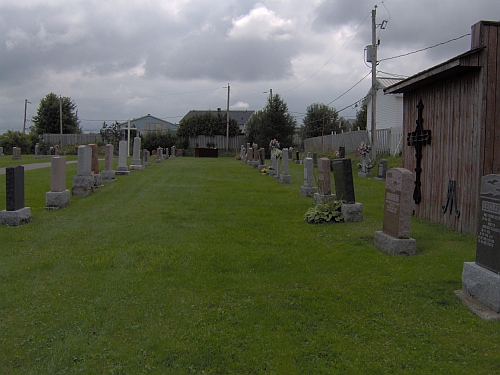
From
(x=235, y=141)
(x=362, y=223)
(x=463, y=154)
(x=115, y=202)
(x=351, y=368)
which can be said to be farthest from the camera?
(x=235, y=141)

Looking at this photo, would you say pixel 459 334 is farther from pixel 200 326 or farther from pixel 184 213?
pixel 184 213

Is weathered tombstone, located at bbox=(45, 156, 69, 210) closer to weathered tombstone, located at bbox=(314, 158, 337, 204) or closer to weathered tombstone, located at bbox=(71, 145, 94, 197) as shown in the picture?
weathered tombstone, located at bbox=(71, 145, 94, 197)

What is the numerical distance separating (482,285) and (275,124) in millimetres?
46163

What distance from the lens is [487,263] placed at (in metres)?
5.29

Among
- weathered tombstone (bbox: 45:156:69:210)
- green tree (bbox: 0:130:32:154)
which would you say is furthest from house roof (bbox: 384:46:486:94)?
green tree (bbox: 0:130:32:154)

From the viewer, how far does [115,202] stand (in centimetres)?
1337

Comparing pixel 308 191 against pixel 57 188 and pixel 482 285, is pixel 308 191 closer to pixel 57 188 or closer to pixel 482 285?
pixel 57 188

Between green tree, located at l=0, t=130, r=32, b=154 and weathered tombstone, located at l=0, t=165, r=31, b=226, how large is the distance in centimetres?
4657

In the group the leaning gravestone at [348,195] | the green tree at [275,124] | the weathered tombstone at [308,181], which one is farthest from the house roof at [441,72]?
the green tree at [275,124]

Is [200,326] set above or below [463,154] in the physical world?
below

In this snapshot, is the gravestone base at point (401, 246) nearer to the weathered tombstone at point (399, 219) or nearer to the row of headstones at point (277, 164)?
the weathered tombstone at point (399, 219)

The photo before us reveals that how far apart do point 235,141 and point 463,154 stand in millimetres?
50826

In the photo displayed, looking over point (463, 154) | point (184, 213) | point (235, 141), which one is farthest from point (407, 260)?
point (235, 141)

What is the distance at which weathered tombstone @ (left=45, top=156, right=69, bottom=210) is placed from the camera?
12.2m
